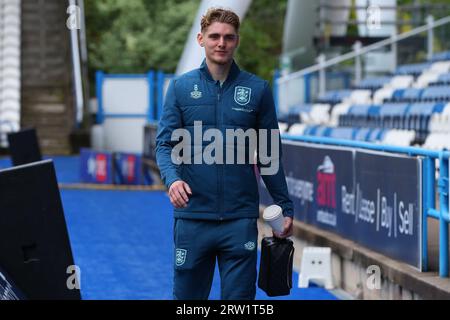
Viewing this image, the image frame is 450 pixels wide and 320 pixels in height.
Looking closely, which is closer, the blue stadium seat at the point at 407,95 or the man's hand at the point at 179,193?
the man's hand at the point at 179,193

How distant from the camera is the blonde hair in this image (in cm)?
565

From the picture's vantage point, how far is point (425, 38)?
25.4m

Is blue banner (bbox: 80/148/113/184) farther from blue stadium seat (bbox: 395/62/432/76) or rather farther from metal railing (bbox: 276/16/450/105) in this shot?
blue stadium seat (bbox: 395/62/432/76)

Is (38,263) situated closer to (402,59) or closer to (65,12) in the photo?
(402,59)

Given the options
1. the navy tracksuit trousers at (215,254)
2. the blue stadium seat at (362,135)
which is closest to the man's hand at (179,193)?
the navy tracksuit trousers at (215,254)

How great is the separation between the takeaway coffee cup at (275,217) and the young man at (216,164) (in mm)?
102

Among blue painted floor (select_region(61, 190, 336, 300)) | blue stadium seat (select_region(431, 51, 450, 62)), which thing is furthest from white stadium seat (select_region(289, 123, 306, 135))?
blue stadium seat (select_region(431, 51, 450, 62))

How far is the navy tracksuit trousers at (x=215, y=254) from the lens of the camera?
18.7 feet

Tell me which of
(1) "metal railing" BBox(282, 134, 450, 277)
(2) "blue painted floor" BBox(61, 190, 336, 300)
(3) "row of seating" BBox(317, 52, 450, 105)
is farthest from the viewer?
(3) "row of seating" BBox(317, 52, 450, 105)

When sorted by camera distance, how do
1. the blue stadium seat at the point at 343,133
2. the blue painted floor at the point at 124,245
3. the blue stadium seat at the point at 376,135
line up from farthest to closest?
the blue stadium seat at the point at 343,133 < the blue stadium seat at the point at 376,135 < the blue painted floor at the point at 124,245

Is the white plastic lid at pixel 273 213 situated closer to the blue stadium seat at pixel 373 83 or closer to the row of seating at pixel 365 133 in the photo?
the row of seating at pixel 365 133

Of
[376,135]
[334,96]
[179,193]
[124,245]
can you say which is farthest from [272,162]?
[334,96]

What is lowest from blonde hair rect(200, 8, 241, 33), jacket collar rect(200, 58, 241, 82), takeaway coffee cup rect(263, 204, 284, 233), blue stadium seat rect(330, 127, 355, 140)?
blue stadium seat rect(330, 127, 355, 140)

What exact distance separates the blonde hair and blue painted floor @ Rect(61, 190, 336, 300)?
4.56 meters
